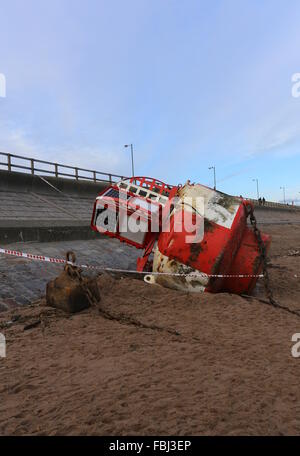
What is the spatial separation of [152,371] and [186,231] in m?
4.04

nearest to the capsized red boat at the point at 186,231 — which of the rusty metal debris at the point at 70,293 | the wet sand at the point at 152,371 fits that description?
the wet sand at the point at 152,371

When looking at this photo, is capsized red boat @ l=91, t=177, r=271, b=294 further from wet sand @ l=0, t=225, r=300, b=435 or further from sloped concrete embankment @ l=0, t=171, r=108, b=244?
sloped concrete embankment @ l=0, t=171, r=108, b=244

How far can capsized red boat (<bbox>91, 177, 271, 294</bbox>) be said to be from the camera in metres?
7.31

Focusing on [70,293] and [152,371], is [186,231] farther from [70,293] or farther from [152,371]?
[152,371]

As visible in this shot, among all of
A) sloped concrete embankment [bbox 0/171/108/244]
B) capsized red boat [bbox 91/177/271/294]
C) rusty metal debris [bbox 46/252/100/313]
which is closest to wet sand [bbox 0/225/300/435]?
rusty metal debris [bbox 46/252/100/313]

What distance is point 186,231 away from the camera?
7367mm

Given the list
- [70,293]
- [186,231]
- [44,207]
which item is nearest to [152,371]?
[70,293]

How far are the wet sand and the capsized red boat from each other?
2.63 feet

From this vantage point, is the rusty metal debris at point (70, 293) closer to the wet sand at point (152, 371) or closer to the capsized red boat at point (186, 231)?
the wet sand at point (152, 371)

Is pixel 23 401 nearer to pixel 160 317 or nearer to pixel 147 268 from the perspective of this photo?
pixel 160 317

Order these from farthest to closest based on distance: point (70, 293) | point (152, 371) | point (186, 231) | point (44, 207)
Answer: point (44, 207) → point (186, 231) → point (70, 293) → point (152, 371)

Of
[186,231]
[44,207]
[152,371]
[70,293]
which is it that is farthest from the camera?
[44,207]
